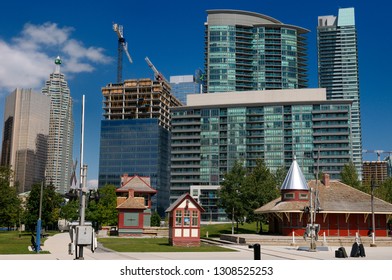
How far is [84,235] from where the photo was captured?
16.2 meters

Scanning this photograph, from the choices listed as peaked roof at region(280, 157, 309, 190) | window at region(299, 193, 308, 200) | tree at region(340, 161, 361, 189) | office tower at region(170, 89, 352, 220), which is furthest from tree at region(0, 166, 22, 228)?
office tower at region(170, 89, 352, 220)

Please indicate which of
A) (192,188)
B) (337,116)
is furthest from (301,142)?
(192,188)

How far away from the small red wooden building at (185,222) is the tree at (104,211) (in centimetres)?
3242

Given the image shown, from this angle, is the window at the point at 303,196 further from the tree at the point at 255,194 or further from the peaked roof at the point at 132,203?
the peaked roof at the point at 132,203

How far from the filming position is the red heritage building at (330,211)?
186ft

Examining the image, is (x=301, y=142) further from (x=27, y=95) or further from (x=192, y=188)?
(x=27, y=95)

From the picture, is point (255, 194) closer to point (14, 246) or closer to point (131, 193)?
point (131, 193)

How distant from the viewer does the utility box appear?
52.8ft

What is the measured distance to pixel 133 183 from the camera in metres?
77.6

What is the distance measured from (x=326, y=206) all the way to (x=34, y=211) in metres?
38.7

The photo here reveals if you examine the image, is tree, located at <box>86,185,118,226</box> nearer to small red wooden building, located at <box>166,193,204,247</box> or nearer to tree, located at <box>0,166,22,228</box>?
tree, located at <box>0,166,22,228</box>

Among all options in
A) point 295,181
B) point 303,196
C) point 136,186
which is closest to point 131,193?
point 136,186

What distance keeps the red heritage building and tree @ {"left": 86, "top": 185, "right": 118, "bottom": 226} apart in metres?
29.8
